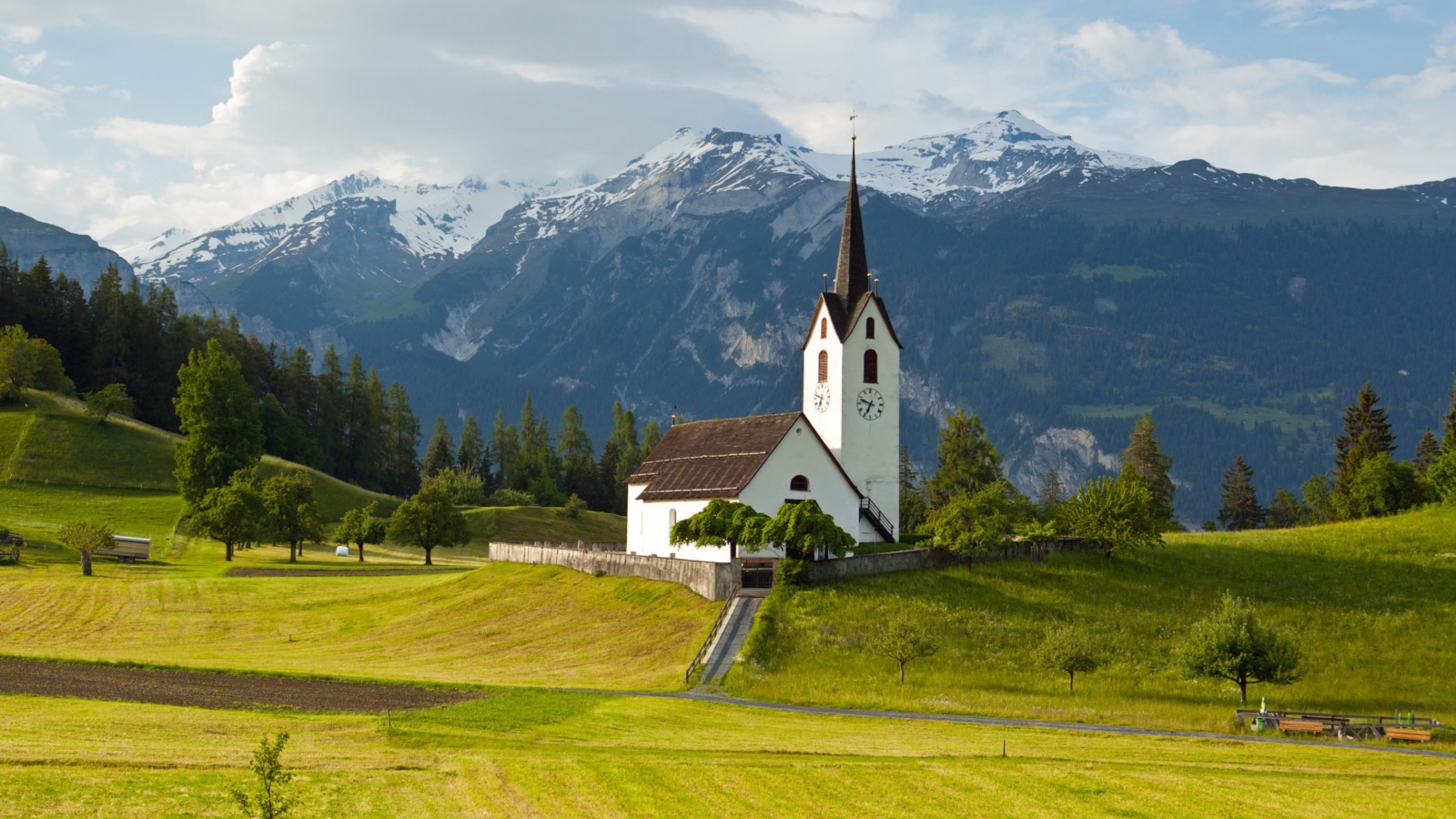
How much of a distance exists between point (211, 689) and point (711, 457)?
3536cm

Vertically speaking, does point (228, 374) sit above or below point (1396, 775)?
above

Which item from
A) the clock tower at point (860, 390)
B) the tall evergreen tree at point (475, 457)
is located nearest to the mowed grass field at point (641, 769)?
the clock tower at point (860, 390)

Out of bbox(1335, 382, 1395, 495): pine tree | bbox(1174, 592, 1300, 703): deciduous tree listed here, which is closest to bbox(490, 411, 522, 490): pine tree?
bbox(1335, 382, 1395, 495): pine tree

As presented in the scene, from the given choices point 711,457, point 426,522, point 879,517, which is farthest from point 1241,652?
point 426,522

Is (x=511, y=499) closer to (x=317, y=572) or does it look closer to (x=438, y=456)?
(x=438, y=456)

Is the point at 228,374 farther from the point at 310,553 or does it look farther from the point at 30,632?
the point at 30,632

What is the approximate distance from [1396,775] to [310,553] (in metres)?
94.5

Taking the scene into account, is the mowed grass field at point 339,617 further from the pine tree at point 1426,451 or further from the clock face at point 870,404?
the pine tree at point 1426,451

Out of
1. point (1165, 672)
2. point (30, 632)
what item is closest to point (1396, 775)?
point (1165, 672)

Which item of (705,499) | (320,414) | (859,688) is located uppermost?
(320,414)

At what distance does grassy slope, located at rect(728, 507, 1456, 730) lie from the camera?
145 feet

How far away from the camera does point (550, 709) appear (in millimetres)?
35531

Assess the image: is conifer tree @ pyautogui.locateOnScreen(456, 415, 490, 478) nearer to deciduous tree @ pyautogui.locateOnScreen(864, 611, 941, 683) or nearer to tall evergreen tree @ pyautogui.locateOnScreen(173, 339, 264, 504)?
tall evergreen tree @ pyautogui.locateOnScreen(173, 339, 264, 504)

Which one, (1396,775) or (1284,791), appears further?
(1396,775)
